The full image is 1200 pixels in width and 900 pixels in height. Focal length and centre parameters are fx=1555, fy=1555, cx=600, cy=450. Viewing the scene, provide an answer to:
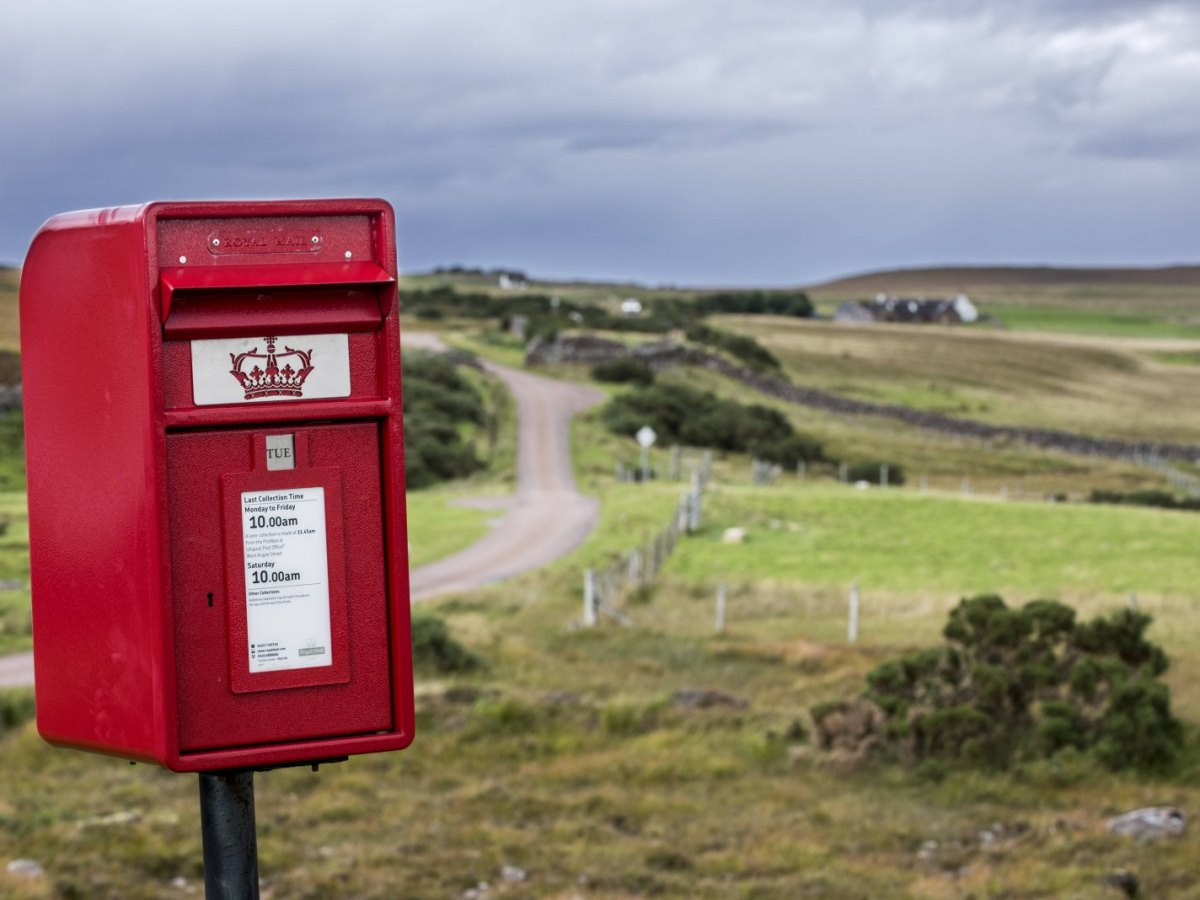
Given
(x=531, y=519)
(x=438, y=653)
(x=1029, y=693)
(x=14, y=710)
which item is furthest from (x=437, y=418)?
(x=1029, y=693)

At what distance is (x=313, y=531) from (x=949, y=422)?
71.4 meters

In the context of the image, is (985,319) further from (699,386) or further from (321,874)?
(321,874)

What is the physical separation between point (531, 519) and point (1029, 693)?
92.0 ft

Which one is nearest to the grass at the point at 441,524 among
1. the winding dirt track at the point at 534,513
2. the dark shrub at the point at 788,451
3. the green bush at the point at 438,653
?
the winding dirt track at the point at 534,513

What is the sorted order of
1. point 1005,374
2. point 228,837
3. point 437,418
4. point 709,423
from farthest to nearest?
point 1005,374
point 709,423
point 437,418
point 228,837

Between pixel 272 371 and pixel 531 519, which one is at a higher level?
pixel 272 371

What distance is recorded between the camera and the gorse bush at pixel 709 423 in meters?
59.6

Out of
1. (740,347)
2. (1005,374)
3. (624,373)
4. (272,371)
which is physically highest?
(740,347)

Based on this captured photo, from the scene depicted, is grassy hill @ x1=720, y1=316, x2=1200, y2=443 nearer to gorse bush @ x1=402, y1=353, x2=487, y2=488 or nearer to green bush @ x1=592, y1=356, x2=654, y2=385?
green bush @ x1=592, y1=356, x2=654, y2=385

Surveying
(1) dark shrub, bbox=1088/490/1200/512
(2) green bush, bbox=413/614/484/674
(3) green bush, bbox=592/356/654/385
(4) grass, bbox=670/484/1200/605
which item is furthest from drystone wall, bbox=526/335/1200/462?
(2) green bush, bbox=413/614/484/674

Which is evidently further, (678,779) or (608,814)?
(678,779)

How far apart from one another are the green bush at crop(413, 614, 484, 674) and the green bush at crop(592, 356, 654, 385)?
195ft

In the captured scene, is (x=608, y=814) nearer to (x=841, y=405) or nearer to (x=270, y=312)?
(x=270, y=312)

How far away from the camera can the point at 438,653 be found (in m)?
16.3
